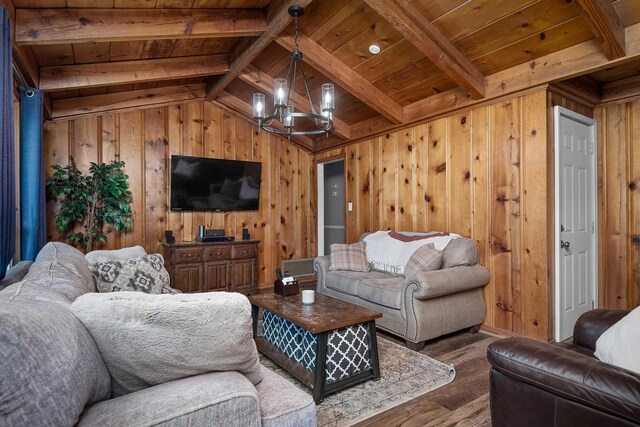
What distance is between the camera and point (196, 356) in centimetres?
100

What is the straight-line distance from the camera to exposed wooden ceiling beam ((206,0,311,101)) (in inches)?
114

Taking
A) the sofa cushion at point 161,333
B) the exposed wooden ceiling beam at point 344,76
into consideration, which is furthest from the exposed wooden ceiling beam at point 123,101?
the sofa cushion at point 161,333

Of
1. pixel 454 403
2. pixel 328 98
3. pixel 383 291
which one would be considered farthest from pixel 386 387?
pixel 328 98

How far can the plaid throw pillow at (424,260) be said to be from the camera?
128 inches

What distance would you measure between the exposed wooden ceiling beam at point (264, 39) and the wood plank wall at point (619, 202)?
3188mm

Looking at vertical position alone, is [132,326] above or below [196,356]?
above

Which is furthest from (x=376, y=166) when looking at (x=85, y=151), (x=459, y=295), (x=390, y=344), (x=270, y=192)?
(x=85, y=151)

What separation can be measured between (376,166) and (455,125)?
1.28 m

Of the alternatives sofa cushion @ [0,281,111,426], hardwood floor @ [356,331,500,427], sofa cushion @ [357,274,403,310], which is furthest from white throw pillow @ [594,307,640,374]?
sofa cushion @ [357,274,403,310]

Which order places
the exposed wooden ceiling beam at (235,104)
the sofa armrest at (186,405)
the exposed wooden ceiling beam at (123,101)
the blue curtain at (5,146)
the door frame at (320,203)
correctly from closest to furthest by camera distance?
the sofa armrest at (186,405), the blue curtain at (5,146), the exposed wooden ceiling beam at (123,101), the exposed wooden ceiling beam at (235,104), the door frame at (320,203)

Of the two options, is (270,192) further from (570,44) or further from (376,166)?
(570,44)

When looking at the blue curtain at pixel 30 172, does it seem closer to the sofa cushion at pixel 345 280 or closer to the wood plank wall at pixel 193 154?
the wood plank wall at pixel 193 154

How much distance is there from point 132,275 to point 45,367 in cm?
196

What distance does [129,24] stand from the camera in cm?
273
